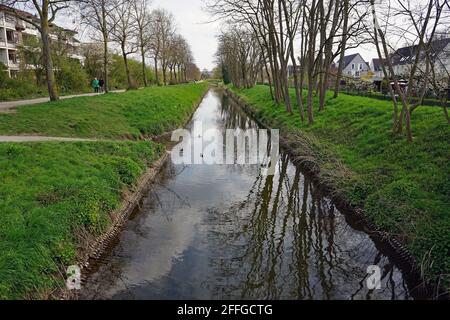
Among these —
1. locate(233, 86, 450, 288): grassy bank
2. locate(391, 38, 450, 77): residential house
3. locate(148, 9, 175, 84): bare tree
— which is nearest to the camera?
locate(233, 86, 450, 288): grassy bank

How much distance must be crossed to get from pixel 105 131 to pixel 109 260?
941 centimetres

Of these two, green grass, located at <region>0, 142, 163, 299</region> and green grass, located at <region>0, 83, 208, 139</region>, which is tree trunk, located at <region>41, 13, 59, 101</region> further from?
green grass, located at <region>0, 142, 163, 299</region>

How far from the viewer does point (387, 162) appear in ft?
34.4

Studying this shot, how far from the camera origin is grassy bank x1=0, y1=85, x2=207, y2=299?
550cm

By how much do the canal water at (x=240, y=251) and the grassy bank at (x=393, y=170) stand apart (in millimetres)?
630

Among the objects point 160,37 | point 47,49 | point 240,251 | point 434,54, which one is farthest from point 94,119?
point 160,37

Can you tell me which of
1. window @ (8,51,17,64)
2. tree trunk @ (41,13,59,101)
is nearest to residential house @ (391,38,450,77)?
tree trunk @ (41,13,59,101)

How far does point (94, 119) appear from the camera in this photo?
16.3 metres

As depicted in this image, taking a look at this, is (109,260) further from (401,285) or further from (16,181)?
(401,285)

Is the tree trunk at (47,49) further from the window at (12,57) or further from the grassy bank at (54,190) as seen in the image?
the window at (12,57)

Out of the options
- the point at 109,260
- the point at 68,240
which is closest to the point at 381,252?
the point at 109,260

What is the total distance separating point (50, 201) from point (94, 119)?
9554mm

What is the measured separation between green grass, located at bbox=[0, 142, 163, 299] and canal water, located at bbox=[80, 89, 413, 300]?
69 cm
